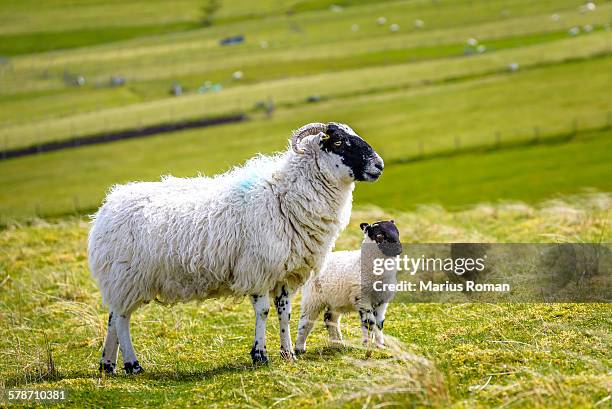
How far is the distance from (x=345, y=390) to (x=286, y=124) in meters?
80.4

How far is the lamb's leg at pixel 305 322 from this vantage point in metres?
12.8

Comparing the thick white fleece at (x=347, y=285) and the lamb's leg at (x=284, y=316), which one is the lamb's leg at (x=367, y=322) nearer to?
the thick white fleece at (x=347, y=285)

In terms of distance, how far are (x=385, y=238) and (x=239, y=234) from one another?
236 cm

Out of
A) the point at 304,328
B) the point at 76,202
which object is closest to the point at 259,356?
the point at 304,328

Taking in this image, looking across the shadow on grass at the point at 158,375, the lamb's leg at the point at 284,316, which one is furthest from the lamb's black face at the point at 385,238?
the shadow on grass at the point at 158,375

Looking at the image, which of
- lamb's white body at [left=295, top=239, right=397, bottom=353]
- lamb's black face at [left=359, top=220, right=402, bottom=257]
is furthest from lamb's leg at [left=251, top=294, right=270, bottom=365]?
lamb's black face at [left=359, top=220, right=402, bottom=257]

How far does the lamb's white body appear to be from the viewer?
40.5 feet

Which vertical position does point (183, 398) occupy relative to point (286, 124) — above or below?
above

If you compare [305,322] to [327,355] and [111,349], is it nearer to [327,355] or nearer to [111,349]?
[327,355]

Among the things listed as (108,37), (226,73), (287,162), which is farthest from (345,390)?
(108,37)

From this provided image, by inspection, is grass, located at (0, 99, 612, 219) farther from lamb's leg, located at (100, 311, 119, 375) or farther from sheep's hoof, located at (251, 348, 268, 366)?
sheep's hoof, located at (251, 348, 268, 366)

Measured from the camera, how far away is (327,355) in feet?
38.8

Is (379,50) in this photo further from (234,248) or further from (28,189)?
(234,248)

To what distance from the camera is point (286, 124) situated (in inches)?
3462
